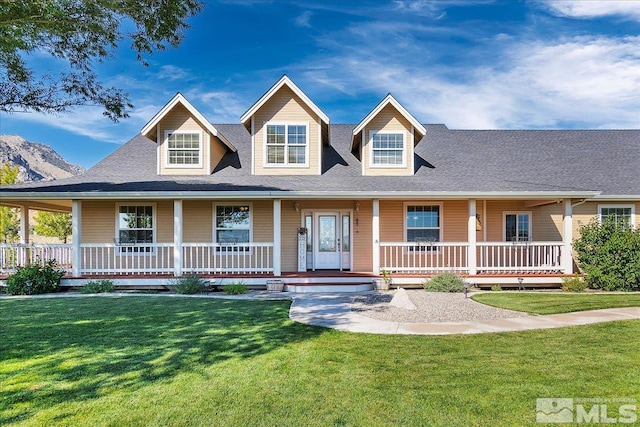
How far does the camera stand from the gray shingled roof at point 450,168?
12273mm

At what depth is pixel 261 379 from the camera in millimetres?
4316

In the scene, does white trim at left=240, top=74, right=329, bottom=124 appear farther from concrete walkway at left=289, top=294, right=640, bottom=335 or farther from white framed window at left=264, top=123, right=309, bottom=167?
concrete walkway at left=289, top=294, right=640, bottom=335

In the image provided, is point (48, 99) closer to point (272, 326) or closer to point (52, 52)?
point (52, 52)

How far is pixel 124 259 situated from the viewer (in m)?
13.4

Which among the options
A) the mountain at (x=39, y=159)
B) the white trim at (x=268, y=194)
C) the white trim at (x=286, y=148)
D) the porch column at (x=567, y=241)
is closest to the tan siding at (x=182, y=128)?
the white trim at (x=286, y=148)

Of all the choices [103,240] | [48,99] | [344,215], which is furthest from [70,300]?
[344,215]

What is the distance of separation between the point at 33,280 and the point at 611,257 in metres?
18.1

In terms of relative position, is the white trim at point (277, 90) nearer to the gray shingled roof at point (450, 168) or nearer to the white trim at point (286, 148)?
the white trim at point (286, 148)

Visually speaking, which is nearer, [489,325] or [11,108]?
[489,325]

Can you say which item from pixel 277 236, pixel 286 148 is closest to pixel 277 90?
pixel 286 148

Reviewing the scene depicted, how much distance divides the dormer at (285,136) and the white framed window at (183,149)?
1.96 metres

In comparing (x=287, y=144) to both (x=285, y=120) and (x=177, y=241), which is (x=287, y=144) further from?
(x=177, y=241)

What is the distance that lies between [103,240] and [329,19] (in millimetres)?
13324

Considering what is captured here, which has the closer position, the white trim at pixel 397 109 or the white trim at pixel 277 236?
the white trim at pixel 277 236
